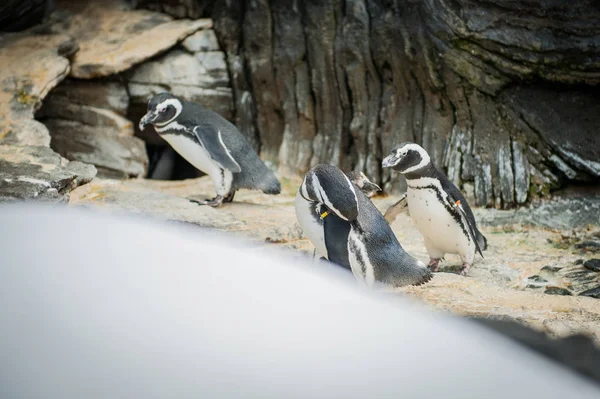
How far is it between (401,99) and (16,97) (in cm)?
323

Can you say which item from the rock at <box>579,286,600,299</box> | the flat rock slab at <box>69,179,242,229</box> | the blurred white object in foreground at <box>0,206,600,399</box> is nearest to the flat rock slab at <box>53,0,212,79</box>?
the flat rock slab at <box>69,179,242,229</box>

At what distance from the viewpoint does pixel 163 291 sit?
852 mm

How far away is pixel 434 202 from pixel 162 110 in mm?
2377

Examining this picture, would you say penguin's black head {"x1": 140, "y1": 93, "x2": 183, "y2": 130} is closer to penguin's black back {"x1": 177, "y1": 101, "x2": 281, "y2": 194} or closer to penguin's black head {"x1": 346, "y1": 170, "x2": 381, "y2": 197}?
penguin's black back {"x1": 177, "y1": 101, "x2": 281, "y2": 194}

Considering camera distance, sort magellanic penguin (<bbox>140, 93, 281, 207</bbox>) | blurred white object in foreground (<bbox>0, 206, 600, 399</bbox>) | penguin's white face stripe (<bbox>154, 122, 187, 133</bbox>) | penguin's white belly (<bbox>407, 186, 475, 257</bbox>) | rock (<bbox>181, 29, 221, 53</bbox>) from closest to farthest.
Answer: blurred white object in foreground (<bbox>0, 206, 600, 399</bbox>)
penguin's white belly (<bbox>407, 186, 475, 257</bbox>)
magellanic penguin (<bbox>140, 93, 281, 207</bbox>)
penguin's white face stripe (<bbox>154, 122, 187, 133</bbox>)
rock (<bbox>181, 29, 221, 53</bbox>)

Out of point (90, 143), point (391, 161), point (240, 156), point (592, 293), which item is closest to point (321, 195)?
point (391, 161)

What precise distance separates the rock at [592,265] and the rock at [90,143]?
4.51 meters

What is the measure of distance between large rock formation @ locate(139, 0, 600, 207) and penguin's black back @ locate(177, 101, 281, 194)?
1210 mm

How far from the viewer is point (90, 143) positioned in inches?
267

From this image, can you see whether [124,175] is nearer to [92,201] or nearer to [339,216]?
[92,201]

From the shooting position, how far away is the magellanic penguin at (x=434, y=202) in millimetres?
3982

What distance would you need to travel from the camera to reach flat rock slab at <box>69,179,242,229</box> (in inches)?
166

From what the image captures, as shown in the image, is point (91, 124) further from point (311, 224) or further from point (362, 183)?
point (311, 224)

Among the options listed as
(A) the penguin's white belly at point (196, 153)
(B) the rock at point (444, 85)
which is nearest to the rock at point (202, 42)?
(B) the rock at point (444, 85)
